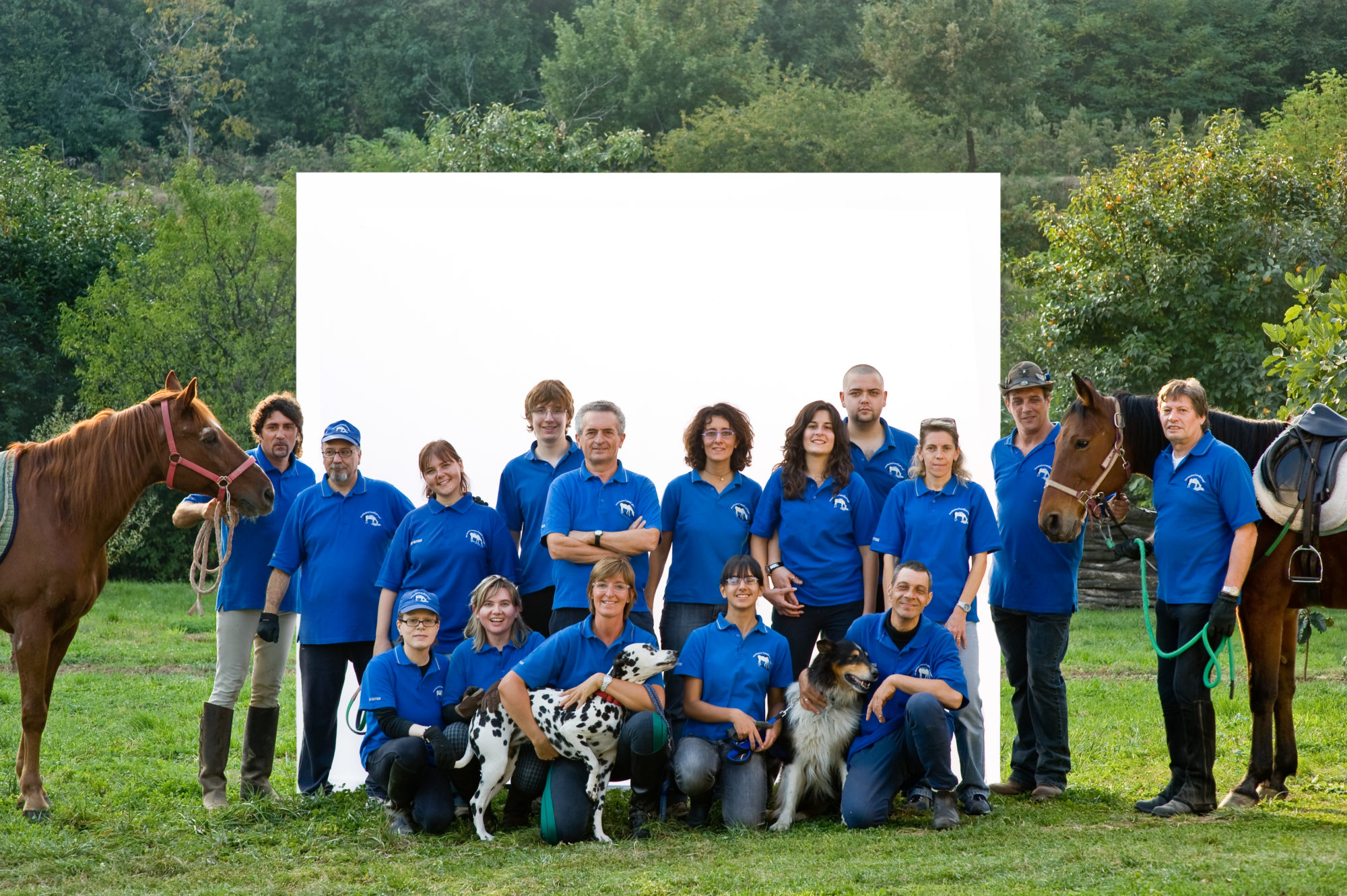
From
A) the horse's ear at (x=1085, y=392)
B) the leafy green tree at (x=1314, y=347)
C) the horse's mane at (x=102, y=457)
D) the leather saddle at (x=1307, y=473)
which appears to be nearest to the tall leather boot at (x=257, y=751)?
Answer: the horse's mane at (x=102, y=457)

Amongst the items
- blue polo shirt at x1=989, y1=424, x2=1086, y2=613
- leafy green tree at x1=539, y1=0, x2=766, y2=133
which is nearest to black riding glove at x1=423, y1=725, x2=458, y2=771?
blue polo shirt at x1=989, y1=424, x2=1086, y2=613

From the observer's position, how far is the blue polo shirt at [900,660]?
4496 mm

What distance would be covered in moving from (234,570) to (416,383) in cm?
119

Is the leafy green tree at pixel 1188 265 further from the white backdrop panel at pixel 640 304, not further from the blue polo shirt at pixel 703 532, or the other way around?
the blue polo shirt at pixel 703 532

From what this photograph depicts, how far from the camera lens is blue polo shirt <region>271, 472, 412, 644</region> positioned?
491cm

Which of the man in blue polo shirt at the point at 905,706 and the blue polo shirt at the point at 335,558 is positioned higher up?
the blue polo shirt at the point at 335,558

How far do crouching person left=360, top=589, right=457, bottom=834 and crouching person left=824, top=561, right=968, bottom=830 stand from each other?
150 centimetres

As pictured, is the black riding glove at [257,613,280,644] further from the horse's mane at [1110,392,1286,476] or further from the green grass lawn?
the horse's mane at [1110,392,1286,476]

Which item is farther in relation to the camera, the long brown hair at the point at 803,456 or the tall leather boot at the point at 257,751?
the tall leather boot at the point at 257,751

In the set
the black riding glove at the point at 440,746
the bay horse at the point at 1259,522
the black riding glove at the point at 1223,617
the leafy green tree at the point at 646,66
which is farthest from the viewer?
the leafy green tree at the point at 646,66

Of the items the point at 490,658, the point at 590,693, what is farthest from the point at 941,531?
the point at 490,658

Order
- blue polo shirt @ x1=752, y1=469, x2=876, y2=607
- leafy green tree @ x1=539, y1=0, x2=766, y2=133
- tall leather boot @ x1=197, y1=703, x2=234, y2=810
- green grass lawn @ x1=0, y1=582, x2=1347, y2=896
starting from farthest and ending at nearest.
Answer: leafy green tree @ x1=539, y1=0, x2=766, y2=133
tall leather boot @ x1=197, y1=703, x2=234, y2=810
blue polo shirt @ x1=752, y1=469, x2=876, y2=607
green grass lawn @ x1=0, y1=582, x2=1347, y2=896

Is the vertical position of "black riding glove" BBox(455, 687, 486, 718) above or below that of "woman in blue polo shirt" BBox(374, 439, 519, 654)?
below

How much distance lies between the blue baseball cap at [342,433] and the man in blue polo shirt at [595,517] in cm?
Result: 93
